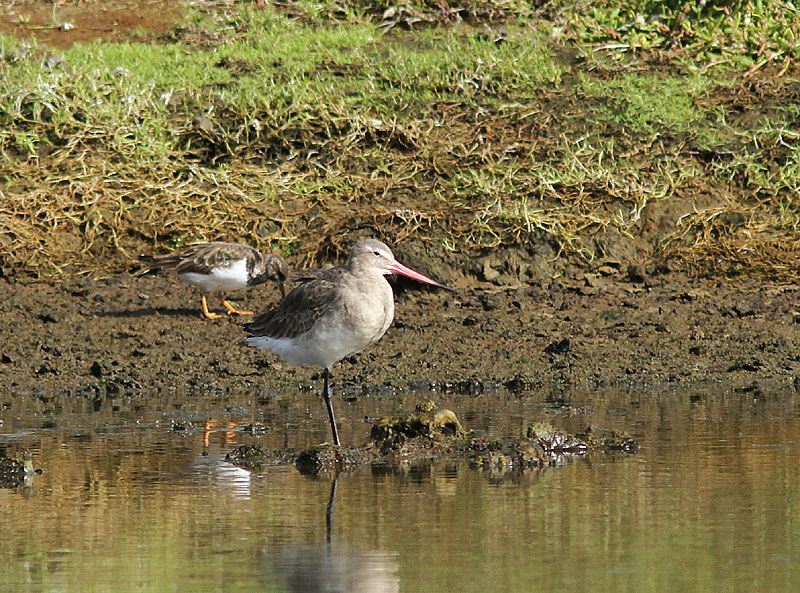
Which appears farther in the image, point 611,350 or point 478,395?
point 611,350

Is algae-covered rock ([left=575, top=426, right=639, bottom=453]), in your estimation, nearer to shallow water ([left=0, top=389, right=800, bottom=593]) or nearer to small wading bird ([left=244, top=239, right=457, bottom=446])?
shallow water ([left=0, top=389, right=800, bottom=593])

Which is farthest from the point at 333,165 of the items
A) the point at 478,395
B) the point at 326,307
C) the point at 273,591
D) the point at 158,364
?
the point at 273,591

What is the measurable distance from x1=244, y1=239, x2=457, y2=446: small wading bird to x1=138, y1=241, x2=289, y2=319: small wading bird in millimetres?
3563

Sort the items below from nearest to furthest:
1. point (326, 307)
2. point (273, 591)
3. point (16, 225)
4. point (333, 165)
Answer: point (273, 591)
point (326, 307)
point (16, 225)
point (333, 165)

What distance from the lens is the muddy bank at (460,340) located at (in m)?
10.4

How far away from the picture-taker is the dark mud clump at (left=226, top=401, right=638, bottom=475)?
24.3 feet

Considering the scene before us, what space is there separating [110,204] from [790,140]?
283 inches

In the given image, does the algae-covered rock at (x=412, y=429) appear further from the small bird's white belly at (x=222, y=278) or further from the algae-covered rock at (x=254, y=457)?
the small bird's white belly at (x=222, y=278)

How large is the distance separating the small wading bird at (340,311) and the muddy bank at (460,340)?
1465 millimetres

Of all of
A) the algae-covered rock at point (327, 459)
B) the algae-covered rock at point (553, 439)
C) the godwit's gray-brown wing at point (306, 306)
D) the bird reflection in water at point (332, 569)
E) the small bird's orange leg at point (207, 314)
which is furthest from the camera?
the small bird's orange leg at point (207, 314)

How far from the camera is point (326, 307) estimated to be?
8.38 m

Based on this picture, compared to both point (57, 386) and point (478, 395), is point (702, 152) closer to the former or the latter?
point (478, 395)

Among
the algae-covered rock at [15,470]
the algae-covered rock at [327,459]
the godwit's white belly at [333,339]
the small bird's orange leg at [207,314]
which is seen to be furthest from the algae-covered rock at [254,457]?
the small bird's orange leg at [207,314]

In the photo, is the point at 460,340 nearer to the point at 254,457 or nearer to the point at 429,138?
the point at 429,138
